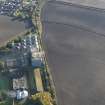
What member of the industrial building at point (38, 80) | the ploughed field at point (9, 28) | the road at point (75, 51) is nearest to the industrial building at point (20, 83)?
the industrial building at point (38, 80)

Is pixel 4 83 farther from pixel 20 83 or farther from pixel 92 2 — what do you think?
pixel 92 2

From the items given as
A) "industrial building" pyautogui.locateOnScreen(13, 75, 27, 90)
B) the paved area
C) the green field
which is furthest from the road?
the green field

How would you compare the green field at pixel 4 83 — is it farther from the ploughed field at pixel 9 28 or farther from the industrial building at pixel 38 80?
the ploughed field at pixel 9 28

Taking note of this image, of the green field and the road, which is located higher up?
the road

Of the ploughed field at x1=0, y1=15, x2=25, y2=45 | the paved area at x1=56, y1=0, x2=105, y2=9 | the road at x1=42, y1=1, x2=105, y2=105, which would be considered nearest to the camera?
the road at x1=42, y1=1, x2=105, y2=105

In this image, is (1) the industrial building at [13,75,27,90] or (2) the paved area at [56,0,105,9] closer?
(1) the industrial building at [13,75,27,90]

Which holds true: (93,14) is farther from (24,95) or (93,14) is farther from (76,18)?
(24,95)

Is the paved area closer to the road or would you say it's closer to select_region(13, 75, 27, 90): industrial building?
the road

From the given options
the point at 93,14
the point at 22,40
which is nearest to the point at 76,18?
the point at 93,14
